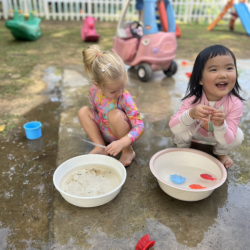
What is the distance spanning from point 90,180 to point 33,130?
751mm

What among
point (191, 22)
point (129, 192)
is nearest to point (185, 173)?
point (129, 192)

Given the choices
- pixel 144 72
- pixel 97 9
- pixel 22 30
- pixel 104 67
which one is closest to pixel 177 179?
pixel 104 67

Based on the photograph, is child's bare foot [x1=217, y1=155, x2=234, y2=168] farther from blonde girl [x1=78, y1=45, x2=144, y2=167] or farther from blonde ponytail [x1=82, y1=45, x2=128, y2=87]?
blonde ponytail [x1=82, y1=45, x2=128, y2=87]

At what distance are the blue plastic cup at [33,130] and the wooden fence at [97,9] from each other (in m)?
7.55

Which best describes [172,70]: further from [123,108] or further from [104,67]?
[104,67]

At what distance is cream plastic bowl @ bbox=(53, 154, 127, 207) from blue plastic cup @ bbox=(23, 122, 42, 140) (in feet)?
1.92

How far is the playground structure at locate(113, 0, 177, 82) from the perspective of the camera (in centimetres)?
308

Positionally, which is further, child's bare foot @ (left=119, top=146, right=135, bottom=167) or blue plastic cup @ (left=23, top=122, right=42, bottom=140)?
blue plastic cup @ (left=23, top=122, right=42, bottom=140)

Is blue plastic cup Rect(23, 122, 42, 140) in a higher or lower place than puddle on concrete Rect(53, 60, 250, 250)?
lower

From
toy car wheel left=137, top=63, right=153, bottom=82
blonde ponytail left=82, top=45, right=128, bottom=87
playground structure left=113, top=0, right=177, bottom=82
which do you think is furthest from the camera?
toy car wheel left=137, top=63, right=153, bottom=82

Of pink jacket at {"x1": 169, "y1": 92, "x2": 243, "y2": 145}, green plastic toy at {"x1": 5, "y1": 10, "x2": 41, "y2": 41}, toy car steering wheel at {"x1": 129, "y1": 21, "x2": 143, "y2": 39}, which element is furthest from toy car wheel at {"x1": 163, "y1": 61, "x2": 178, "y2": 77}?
green plastic toy at {"x1": 5, "y1": 10, "x2": 41, "y2": 41}

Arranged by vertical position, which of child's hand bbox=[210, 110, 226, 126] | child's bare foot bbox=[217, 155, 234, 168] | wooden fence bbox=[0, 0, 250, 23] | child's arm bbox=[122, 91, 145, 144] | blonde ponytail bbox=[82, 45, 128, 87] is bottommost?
wooden fence bbox=[0, 0, 250, 23]

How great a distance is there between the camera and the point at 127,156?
1.75 meters

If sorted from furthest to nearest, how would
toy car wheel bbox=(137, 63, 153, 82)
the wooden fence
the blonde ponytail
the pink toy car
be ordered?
the wooden fence
the pink toy car
toy car wheel bbox=(137, 63, 153, 82)
the blonde ponytail
